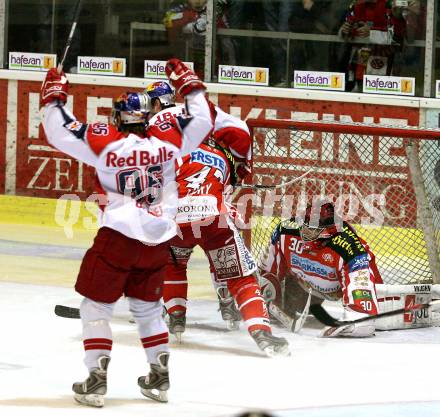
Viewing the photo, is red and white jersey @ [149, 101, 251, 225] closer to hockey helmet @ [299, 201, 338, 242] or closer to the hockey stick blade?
hockey helmet @ [299, 201, 338, 242]

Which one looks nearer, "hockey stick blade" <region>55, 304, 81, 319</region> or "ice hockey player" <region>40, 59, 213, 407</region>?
"ice hockey player" <region>40, 59, 213, 407</region>

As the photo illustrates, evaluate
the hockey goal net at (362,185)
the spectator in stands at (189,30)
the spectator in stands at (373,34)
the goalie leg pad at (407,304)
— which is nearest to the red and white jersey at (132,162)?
the goalie leg pad at (407,304)

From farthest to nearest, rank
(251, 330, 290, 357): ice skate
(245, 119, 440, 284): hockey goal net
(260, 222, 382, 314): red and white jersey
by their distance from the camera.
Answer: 1. (245, 119, 440, 284): hockey goal net
2. (260, 222, 382, 314): red and white jersey
3. (251, 330, 290, 357): ice skate

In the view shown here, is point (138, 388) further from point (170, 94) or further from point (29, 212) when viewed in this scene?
point (29, 212)

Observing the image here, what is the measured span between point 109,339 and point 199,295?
3.12 metres

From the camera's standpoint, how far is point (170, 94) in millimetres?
7363

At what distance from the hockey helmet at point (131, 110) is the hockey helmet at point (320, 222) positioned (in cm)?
207

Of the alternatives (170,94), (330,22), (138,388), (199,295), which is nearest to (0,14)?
(330,22)

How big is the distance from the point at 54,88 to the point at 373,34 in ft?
18.7

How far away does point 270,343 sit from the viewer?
6895mm

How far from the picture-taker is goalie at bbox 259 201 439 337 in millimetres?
7605

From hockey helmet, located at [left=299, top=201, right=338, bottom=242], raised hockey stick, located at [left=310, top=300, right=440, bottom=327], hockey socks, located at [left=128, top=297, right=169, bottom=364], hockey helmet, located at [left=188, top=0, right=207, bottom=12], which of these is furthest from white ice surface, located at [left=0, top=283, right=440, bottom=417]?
hockey helmet, located at [left=188, top=0, right=207, bottom=12]

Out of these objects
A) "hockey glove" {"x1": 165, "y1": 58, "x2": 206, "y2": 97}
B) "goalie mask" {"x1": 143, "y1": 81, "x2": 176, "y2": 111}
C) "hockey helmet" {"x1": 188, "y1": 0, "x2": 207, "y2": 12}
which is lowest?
"goalie mask" {"x1": 143, "y1": 81, "x2": 176, "y2": 111}

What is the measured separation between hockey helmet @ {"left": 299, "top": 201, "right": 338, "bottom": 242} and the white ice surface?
0.54 metres
